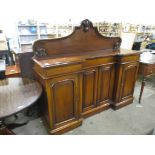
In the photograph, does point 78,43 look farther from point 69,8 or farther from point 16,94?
point 16,94

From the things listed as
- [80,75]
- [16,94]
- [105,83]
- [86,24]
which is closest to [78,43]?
[86,24]

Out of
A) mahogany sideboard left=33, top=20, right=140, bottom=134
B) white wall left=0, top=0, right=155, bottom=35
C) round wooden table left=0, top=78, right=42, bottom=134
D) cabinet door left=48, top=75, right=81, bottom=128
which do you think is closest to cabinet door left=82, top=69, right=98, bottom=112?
mahogany sideboard left=33, top=20, right=140, bottom=134

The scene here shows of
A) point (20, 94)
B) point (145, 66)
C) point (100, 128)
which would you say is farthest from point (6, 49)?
point (145, 66)

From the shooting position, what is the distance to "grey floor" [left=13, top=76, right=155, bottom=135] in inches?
62.9

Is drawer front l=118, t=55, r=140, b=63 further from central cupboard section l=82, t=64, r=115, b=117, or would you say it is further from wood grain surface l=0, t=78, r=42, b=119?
wood grain surface l=0, t=78, r=42, b=119

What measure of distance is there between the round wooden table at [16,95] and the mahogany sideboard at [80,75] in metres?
0.12

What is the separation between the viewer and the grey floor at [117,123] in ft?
5.24

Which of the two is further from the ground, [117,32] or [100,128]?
[117,32]

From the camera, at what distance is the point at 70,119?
5.13ft

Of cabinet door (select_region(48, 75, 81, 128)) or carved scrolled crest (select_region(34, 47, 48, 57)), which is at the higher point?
carved scrolled crest (select_region(34, 47, 48, 57))

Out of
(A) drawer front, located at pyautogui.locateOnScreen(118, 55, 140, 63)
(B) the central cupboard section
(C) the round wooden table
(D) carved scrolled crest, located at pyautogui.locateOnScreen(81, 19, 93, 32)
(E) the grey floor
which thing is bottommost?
(E) the grey floor

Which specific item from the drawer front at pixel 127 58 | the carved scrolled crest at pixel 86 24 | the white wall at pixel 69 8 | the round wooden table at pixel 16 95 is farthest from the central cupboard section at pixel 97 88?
the white wall at pixel 69 8
